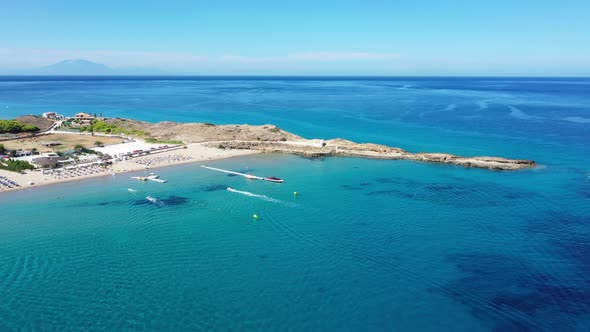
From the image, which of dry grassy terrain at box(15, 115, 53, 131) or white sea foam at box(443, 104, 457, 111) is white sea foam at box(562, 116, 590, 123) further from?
dry grassy terrain at box(15, 115, 53, 131)

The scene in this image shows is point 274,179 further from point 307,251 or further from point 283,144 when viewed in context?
point 283,144

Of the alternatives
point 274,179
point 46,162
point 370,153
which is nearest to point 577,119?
point 370,153

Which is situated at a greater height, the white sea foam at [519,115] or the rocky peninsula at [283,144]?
the white sea foam at [519,115]

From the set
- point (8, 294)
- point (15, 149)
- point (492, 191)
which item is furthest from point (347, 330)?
point (15, 149)

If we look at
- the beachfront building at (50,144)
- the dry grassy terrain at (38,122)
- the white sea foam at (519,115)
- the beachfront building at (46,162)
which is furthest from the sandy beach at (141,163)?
the white sea foam at (519,115)

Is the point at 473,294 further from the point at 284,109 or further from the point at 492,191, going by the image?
the point at 284,109

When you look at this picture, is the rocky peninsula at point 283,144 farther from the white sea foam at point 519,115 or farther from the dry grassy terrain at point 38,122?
the white sea foam at point 519,115

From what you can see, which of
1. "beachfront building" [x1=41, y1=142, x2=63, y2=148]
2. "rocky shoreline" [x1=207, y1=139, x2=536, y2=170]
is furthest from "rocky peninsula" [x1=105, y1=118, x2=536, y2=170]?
"beachfront building" [x1=41, y1=142, x2=63, y2=148]
